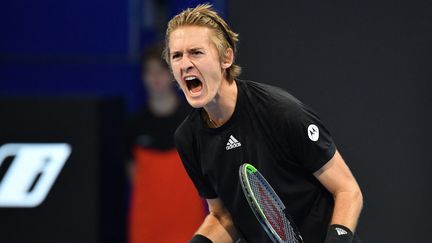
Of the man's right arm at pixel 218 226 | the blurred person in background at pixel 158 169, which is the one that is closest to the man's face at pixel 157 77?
the blurred person in background at pixel 158 169

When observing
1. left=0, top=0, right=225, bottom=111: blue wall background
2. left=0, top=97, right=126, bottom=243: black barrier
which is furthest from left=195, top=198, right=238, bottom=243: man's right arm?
left=0, top=0, right=225, bottom=111: blue wall background

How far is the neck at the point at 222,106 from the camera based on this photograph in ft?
9.96

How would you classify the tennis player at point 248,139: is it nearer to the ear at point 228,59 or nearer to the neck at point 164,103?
the ear at point 228,59

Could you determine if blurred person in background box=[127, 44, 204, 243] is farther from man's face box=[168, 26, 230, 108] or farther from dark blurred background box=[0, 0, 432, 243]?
man's face box=[168, 26, 230, 108]

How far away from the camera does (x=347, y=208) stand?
2.88m

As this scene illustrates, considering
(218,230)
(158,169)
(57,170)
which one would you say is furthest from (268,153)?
(57,170)

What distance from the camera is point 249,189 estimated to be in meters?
2.68

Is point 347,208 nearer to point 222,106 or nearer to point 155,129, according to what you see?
point 222,106

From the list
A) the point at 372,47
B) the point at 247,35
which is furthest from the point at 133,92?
the point at 372,47

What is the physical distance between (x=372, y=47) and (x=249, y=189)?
5.27 ft

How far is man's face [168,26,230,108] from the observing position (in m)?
2.98

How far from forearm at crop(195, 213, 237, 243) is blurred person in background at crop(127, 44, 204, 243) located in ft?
4.89

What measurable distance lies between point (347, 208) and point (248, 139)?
0.42 metres

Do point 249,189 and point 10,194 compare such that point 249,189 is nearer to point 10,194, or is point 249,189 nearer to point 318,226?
point 318,226
